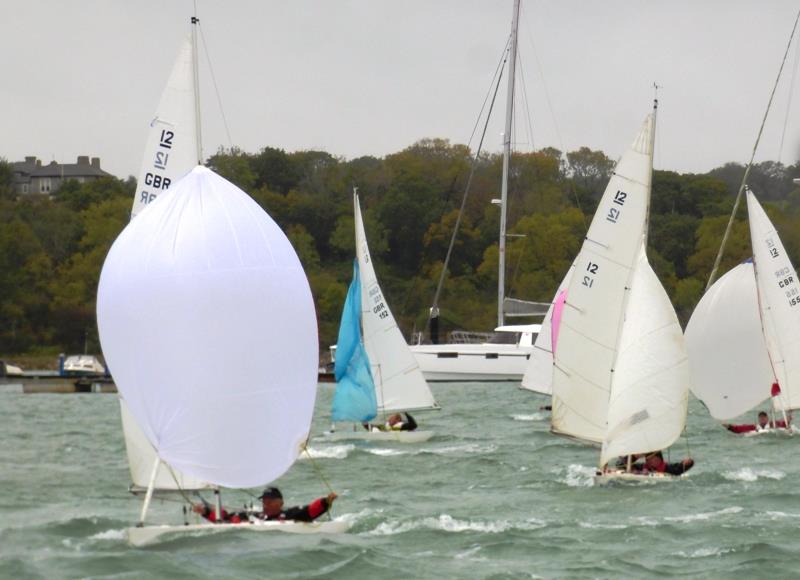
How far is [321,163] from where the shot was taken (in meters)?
98.0

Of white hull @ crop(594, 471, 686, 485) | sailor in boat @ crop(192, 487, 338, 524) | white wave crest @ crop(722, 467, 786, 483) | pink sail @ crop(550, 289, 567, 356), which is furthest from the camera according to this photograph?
pink sail @ crop(550, 289, 567, 356)

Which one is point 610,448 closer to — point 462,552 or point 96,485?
point 462,552

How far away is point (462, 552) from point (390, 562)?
3.71 feet

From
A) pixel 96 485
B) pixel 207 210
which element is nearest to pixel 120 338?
pixel 207 210

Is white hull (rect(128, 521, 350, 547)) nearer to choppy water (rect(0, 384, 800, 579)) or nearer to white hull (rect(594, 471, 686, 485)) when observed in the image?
choppy water (rect(0, 384, 800, 579))

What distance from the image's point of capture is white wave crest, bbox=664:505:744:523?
21031mm

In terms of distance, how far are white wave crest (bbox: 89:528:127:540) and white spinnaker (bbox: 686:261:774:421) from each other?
1597 cm

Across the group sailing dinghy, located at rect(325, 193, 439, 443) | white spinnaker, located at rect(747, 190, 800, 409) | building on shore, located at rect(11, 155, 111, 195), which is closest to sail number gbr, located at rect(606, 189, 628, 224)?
sailing dinghy, located at rect(325, 193, 439, 443)

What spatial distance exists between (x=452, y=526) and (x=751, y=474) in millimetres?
7055

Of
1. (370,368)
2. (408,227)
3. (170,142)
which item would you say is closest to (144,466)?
(170,142)

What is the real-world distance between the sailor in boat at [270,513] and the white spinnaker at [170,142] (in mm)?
3758

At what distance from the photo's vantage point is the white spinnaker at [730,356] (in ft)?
108

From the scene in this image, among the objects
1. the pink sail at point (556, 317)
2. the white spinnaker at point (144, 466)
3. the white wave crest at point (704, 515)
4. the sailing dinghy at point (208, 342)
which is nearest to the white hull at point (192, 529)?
the sailing dinghy at point (208, 342)

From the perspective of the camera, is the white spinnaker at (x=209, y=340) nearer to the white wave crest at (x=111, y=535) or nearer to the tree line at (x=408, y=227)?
the white wave crest at (x=111, y=535)
